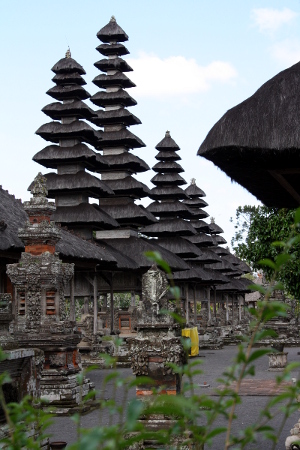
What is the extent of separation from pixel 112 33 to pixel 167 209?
933 centimetres

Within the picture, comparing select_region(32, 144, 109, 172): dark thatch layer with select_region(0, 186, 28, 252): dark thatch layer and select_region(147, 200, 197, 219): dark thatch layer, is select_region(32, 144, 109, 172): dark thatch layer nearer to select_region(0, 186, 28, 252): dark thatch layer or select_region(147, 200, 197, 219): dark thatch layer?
select_region(0, 186, 28, 252): dark thatch layer

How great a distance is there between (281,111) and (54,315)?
27.6ft

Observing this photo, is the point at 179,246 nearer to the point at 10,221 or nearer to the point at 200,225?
the point at 200,225

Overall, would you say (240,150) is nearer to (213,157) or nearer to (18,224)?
(213,157)

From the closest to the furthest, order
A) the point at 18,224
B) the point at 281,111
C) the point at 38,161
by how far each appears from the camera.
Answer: the point at 281,111 < the point at 18,224 < the point at 38,161

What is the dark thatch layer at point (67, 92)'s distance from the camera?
28953 mm

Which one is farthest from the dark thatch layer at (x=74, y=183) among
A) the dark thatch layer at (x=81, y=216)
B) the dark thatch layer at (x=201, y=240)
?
the dark thatch layer at (x=201, y=240)

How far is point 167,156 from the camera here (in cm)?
3778

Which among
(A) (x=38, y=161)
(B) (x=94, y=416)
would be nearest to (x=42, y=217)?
(B) (x=94, y=416)

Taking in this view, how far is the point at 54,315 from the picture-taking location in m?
13.8

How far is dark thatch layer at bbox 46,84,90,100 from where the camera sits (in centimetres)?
2895

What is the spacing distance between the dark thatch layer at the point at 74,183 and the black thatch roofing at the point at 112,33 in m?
9.65

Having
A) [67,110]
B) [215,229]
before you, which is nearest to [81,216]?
[67,110]

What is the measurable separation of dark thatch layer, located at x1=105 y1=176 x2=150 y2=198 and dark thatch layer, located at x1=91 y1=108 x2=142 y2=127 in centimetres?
296
